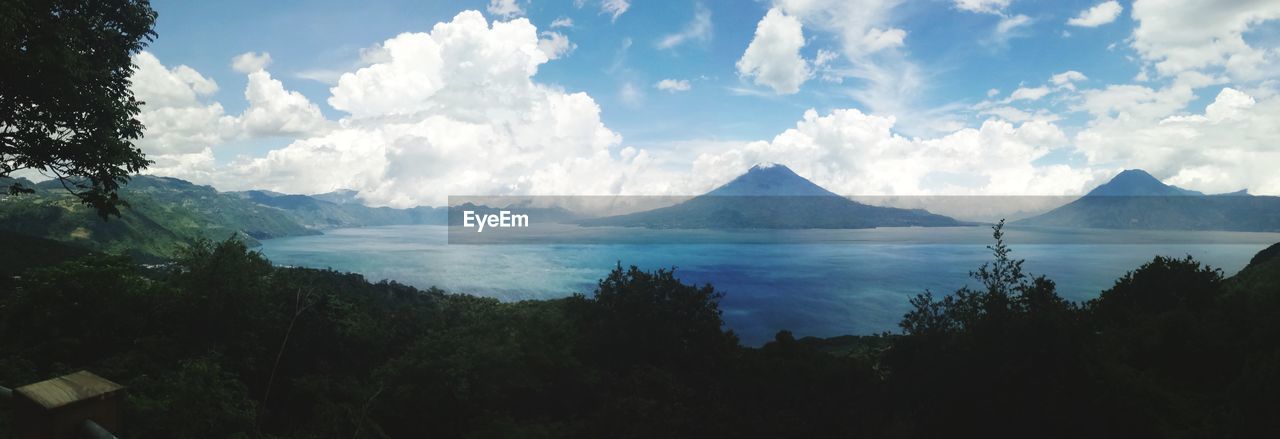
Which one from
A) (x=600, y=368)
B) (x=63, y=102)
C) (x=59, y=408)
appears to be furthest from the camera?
(x=600, y=368)

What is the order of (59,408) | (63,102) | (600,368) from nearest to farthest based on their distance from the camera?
(59,408), (63,102), (600,368)

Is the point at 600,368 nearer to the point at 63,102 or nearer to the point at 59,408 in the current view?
Result: the point at 63,102

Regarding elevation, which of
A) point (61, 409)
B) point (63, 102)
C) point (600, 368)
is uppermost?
point (63, 102)

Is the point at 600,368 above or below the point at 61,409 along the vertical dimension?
below

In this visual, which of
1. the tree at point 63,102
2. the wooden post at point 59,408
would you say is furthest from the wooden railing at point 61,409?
the tree at point 63,102

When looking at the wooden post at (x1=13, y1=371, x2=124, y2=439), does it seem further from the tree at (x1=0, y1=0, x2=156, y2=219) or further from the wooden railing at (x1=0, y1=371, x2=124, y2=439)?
the tree at (x1=0, y1=0, x2=156, y2=219)

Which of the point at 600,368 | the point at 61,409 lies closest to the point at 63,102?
the point at 61,409

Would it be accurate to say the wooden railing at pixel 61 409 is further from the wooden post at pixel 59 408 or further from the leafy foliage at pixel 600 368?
the leafy foliage at pixel 600 368

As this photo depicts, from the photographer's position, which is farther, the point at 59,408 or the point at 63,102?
the point at 63,102
